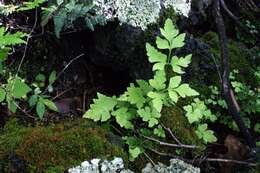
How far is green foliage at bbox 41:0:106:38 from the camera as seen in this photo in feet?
9.28

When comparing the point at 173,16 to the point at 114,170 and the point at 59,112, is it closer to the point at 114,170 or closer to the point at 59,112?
the point at 59,112

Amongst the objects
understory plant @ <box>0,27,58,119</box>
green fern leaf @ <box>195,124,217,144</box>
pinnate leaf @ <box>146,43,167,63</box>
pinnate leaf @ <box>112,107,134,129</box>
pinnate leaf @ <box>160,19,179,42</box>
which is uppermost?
pinnate leaf @ <box>160,19,179,42</box>

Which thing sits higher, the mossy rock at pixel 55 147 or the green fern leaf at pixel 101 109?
the green fern leaf at pixel 101 109

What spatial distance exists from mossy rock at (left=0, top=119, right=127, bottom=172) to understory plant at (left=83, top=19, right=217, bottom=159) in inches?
4.8

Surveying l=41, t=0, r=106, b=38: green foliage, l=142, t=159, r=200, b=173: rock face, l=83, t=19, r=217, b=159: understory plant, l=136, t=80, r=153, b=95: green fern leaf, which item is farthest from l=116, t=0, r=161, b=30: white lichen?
l=142, t=159, r=200, b=173: rock face

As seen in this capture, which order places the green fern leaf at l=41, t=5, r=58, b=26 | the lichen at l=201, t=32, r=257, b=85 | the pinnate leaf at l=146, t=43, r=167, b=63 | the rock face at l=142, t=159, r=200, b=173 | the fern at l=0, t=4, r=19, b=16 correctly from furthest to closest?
the lichen at l=201, t=32, r=257, b=85
the fern at l=0, t=4, r=19, b=16
the green fern leaf at l=41, t=5, r=58, b=26
the pinnate leaf at l=146, t=43, r=167, b=63
the rock face at l=142, t=159, r=200, b=173

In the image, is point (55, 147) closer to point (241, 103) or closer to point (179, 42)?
point (179, 42)

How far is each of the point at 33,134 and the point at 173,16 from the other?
143 cm

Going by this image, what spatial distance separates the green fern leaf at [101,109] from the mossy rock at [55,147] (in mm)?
90

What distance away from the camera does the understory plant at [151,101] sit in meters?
2.55

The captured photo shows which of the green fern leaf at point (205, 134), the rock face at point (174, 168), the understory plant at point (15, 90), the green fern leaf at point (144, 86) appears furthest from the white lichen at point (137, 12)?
the rock face at point (174, 168)

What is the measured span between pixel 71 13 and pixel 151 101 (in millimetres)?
876

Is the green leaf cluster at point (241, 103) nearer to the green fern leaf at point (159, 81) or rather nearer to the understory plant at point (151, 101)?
the understory plant at point (151, 101)

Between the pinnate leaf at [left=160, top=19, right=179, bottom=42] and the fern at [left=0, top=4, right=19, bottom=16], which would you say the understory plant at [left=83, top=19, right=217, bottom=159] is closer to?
the pinnate leaf at [left=160, top=19, right=179, bottom=42]
